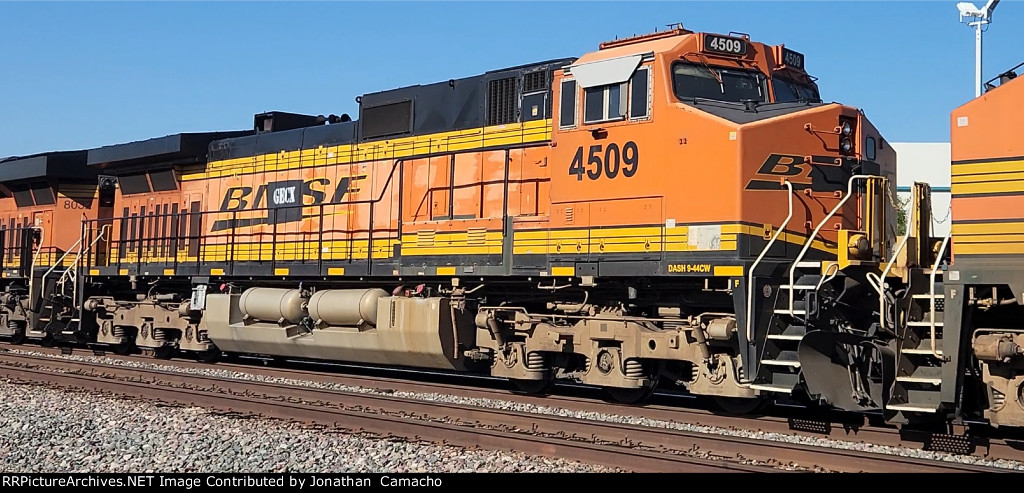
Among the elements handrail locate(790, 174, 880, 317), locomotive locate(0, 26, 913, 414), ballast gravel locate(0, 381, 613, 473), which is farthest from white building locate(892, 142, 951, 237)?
ballast gravel locate(0, 381, 613, 473)

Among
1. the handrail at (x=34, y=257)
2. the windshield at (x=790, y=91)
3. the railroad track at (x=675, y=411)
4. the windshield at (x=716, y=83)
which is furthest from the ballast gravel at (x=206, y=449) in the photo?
the handrail at (x=34, y=257)

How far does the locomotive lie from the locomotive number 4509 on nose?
0.06 ft

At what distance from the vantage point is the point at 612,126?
9133mm

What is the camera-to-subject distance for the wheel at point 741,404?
8.81 meters

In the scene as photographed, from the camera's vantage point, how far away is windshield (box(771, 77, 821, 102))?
9266 millimetres

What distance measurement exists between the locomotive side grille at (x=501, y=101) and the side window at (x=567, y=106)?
38.7 inches

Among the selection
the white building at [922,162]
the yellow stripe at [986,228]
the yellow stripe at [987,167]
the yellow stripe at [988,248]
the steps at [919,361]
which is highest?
the white building at [922,162]

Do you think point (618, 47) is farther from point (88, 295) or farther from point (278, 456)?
point (88, 295)

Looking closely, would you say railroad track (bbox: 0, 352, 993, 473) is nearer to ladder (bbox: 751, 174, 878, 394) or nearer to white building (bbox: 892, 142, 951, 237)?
ladder (bbox: 751, 174, 878, 394)

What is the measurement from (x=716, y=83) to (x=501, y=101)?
259cm

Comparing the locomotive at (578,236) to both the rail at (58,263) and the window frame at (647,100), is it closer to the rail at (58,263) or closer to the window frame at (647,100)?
the window frame at (647,100)

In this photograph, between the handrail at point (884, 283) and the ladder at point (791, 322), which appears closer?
the handrail at point (884, 283)

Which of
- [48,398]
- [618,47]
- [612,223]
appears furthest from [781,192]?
[48,398]

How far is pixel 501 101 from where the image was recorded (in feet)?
34.8
